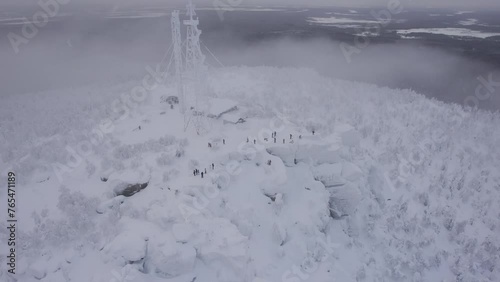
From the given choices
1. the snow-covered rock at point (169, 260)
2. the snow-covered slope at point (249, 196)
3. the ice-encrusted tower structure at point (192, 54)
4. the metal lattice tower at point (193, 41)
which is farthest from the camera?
the ice-encrusted tower structure at point (192, 54)

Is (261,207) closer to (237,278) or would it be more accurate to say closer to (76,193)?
(237,278)

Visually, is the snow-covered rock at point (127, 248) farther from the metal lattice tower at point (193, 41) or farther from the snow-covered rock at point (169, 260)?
the metal lattice tower at point (193, 41)

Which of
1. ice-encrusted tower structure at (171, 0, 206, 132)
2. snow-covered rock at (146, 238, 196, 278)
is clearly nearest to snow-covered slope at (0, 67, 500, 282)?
snow-covered rock at (146, 238, 196, 278)

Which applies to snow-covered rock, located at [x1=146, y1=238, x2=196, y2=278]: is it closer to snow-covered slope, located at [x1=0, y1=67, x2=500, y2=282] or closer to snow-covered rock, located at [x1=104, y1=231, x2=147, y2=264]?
snow-covered slope, located at [x1=0, y1=67, x2=500, y2=282]

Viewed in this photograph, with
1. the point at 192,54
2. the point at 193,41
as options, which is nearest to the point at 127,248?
the point at 193,41

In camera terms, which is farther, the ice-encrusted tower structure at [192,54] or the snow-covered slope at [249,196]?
the ice-encrusted tower structure at [192,54]

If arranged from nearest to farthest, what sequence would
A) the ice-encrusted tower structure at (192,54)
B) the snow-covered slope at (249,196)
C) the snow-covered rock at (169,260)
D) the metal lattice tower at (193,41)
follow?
the snow-covered rock at (169,260)
the snow-covered slope at (249,196)
the metal lattice tower at (193,41)
the ice-encrusted tower structure at (192,54)

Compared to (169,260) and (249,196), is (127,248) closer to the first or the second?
(169,260)

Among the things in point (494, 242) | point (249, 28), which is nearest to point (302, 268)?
point (494, 242)

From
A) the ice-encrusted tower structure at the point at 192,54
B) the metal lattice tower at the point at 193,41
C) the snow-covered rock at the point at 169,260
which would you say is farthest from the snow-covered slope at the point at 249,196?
the metal lattice tower at the point at 193,41
